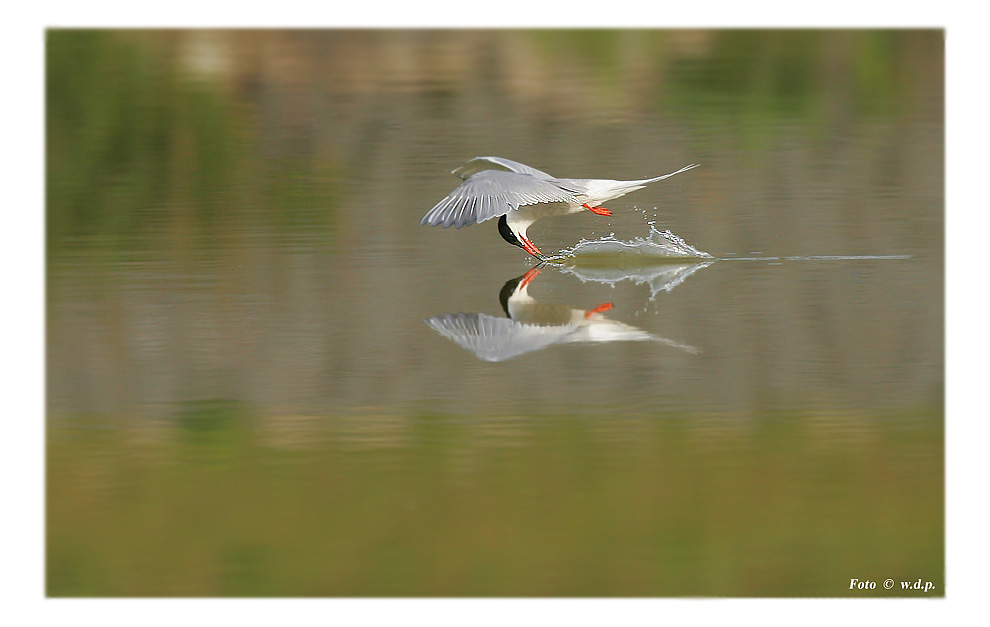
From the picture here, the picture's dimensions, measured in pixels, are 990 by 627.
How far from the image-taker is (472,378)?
3.64 meters

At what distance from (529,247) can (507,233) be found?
10 cm

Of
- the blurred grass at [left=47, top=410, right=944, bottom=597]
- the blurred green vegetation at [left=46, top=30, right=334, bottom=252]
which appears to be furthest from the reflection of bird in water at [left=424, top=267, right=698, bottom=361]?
the blurred green vegetation at [left=46, top=30, right=334, bottom=252]

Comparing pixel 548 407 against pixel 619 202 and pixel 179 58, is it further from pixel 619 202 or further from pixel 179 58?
pixel 179 58

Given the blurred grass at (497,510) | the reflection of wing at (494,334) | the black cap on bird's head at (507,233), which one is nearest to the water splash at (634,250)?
the black cap on bird's head at (507,233)

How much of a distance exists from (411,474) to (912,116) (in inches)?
141

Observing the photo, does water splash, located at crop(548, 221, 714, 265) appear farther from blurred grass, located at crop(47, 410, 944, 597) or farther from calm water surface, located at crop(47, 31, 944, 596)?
blurred grass, located at crop(47, 410, 944, 597)

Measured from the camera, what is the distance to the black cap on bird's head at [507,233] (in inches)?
175

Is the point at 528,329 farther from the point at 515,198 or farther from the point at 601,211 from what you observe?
the point at 601,211

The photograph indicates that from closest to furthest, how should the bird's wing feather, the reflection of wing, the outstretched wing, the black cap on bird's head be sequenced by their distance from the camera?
the reflection of wing < the outstretched wing < the bird's wing feather < the black cap on bird's head

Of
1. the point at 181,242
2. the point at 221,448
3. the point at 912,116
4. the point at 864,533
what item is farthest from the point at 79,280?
the point at 912,116

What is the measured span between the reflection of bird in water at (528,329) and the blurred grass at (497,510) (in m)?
0.46

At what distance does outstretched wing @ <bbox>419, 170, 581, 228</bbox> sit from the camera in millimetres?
4141

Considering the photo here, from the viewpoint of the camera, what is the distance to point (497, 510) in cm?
306

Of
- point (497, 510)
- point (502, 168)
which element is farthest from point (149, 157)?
point (497, 510)
